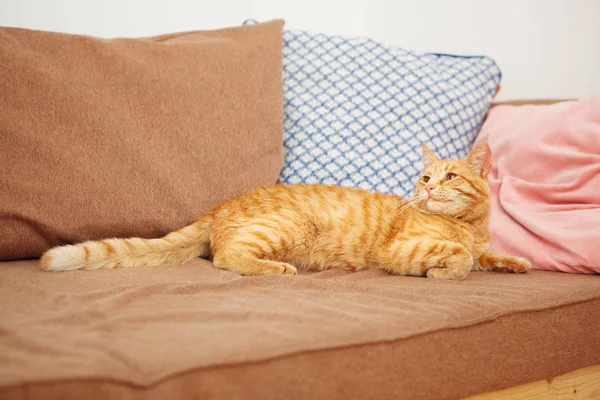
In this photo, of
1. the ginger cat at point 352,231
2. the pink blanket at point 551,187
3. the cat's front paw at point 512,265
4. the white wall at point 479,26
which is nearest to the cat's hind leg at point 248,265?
the ginger cat at point 352,231

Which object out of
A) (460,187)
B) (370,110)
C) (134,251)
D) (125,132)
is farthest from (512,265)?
(125,132)

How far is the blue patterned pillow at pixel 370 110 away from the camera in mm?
2250

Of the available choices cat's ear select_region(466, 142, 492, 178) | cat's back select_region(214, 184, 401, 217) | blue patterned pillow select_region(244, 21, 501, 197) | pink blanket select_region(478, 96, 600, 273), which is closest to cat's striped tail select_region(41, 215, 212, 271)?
cat's back select_region(214, 184, 401, 217)

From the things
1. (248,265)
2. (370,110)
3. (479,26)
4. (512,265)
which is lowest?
(512,265)

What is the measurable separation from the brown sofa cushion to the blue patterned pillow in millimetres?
138

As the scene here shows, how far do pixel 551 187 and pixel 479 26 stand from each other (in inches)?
49.0

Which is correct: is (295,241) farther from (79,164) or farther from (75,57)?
(75,57)

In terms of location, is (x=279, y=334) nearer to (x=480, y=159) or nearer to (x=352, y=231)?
(x=352, y=231)

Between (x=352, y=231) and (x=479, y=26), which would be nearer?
(x=352, y=231)

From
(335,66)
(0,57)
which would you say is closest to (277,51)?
(335,66)

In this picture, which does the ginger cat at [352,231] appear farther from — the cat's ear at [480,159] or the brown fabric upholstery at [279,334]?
the brown fabric upholstery at [279,334]

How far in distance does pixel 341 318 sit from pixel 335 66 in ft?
4.52

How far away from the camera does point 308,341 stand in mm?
1147

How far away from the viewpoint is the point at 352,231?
77.2 inches
